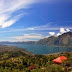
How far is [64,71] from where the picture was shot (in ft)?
140

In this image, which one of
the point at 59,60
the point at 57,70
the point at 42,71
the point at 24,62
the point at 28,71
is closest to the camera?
the point at 57,70

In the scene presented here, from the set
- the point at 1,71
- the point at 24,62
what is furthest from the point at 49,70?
the point at 24,62

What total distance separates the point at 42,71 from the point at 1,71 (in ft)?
59.7

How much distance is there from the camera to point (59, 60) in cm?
6756

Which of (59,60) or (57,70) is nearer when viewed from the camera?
(57,70)

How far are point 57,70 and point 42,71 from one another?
5079 mm

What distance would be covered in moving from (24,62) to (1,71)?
1044 inches

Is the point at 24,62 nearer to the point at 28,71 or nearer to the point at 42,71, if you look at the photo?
the point at 28,71

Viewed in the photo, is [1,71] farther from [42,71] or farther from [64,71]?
[64,71]

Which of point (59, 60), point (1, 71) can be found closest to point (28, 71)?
point (1, 71)

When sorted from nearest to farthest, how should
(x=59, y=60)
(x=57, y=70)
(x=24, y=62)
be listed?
(x=57, y=70) → (x=59, y=60) → (x=24, y=62)

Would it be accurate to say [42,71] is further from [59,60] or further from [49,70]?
[59,60]

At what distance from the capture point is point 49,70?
42.3 m

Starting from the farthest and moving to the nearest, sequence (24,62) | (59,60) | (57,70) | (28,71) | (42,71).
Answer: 1. (24,62)
2. (59,60)
3. (28,71)
4. (42,71)
5. (57,70)
